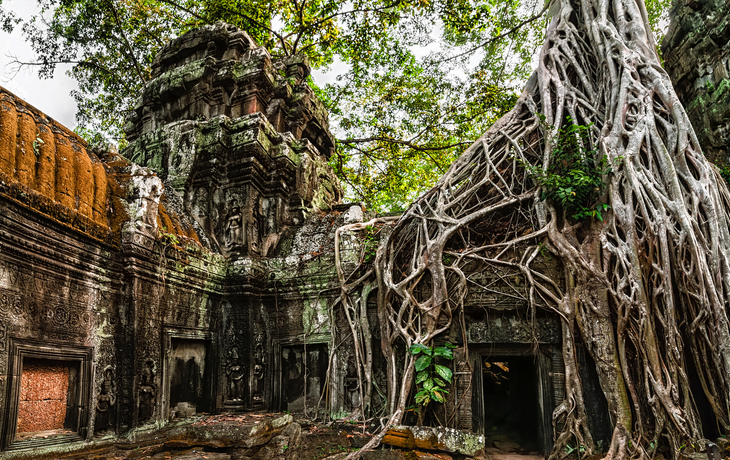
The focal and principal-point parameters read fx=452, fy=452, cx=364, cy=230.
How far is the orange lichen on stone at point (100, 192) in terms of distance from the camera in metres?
4.52

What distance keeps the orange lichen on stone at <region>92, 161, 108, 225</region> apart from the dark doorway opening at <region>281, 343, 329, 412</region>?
2.71 metres

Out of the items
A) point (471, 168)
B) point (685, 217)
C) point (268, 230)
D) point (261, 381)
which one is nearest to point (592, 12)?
point (471, 168)

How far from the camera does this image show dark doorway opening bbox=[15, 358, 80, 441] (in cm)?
356

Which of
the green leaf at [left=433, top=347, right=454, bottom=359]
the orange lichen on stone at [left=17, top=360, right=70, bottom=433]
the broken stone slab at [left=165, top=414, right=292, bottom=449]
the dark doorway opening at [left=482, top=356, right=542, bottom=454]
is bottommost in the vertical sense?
the dark doorway opening at [left=482, top=356, right=542, bottom=454]

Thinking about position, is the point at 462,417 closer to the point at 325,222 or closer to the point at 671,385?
the point at 671,385

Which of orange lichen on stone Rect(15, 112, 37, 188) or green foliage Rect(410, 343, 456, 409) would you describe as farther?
green foliage Rect(410, 343, 456, 409)

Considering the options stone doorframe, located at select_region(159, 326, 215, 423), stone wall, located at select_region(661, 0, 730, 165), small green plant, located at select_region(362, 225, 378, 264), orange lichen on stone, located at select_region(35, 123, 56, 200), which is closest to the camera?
orange lichen on stone, located at select_region(35, 123, 56, 200)

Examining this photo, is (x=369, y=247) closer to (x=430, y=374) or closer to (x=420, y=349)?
(x=420, y=349)

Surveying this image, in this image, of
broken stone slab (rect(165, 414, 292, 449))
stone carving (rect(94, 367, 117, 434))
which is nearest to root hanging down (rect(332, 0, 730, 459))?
broken stone slab (rect(165, 414, 292, 449))

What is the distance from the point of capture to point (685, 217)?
4.52m

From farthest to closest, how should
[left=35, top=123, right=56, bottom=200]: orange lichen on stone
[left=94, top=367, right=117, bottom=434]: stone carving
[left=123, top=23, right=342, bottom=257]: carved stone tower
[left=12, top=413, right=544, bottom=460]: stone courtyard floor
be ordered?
1. [left=123, top=23, right=342, bottom=257]: carved stone tower
2. [left=94, top=367, right=117, bottom=434]: stone carving
3. [left=35, top=123, right=56, bottom=200]: orange lichen on stone
4. [left=12, top=413, right=544, bottom=460]: stone courtyard floor

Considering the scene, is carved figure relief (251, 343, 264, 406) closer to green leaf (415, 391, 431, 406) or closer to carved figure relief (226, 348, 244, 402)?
carved figure relief (226, 348, 244, 402)

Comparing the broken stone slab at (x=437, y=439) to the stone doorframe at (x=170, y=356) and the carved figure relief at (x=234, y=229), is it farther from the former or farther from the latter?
the carved figure relief at (x=234, y=229)

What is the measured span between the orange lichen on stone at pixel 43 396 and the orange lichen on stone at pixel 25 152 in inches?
60.0
